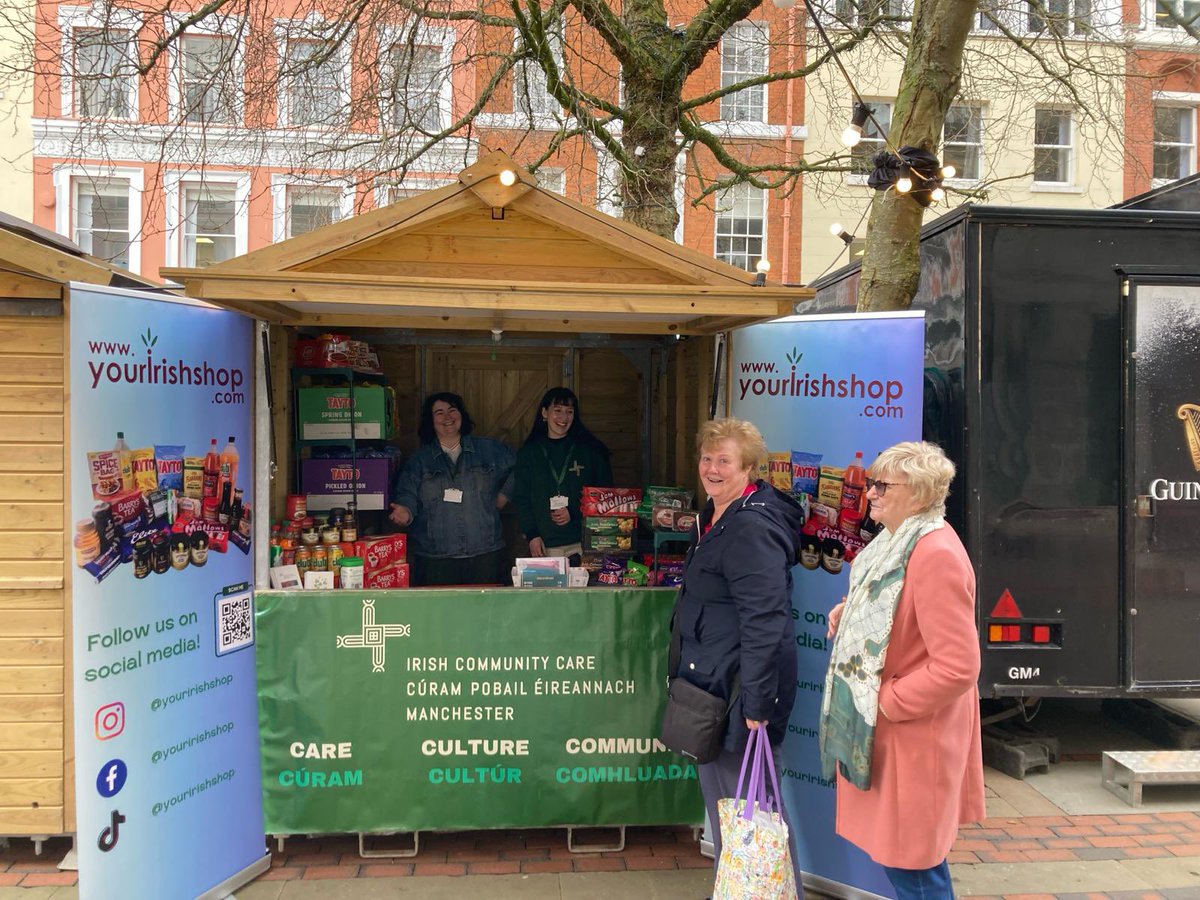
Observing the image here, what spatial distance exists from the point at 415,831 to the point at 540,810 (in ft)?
1.79

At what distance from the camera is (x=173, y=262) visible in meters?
15.4

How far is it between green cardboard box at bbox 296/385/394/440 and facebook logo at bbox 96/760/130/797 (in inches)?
72.6

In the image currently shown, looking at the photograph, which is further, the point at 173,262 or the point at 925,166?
the point at 173,262

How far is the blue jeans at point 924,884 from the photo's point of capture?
8.77 feet

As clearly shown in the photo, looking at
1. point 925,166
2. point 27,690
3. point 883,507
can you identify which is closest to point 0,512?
point 27,690

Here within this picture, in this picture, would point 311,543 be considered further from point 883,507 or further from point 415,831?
point 883,507

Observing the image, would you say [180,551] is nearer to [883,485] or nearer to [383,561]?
[383,561]

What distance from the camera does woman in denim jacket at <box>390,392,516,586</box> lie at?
4820mm

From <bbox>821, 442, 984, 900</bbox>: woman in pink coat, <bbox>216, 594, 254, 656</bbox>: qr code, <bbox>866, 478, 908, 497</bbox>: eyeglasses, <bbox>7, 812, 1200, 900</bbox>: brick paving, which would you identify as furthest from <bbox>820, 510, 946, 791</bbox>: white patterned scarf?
<bbox>216, 594, 254, 656</bbox>: qr code

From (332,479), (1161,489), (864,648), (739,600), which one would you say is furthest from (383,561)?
(1161,489)

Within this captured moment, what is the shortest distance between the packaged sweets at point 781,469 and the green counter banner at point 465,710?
2.37ft

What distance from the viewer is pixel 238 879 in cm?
349

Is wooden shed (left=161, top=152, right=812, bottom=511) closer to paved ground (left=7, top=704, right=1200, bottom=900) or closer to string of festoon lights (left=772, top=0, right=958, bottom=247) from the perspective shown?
string of festoon lights (left=772, top=0, right=958, bottom=247)

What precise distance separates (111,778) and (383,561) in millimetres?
1523
